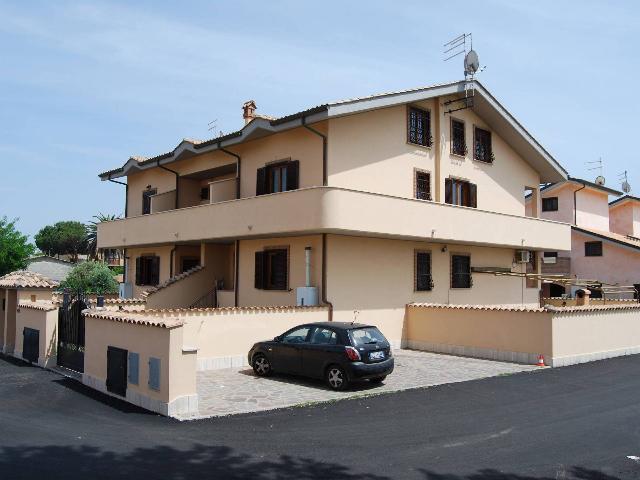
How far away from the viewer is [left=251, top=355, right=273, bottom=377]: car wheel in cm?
1421

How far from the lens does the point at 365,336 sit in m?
13.0

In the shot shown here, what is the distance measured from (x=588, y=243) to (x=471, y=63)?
19374mm

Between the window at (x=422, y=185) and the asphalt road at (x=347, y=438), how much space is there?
10.1 meters

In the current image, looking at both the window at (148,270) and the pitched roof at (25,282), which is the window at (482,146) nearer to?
the window at (148,270)

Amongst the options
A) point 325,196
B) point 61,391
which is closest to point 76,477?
point 61,391

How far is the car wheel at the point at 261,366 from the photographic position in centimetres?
1421

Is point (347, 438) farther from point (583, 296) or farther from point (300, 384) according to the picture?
point (583, 296)

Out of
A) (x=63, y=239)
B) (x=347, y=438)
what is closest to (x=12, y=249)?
(x=347, y=438)

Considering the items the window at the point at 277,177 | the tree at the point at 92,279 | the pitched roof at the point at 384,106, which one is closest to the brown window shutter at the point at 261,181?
the window at the point at 277,177

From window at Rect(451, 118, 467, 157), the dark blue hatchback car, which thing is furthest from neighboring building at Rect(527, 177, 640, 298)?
the dark blue hatchback car

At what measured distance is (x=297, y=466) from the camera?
24.3ft

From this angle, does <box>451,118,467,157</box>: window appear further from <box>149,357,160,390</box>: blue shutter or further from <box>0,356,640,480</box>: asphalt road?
<box>149,357,160,390</box>: blue shutter

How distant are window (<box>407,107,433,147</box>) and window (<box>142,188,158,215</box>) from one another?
13.6 m

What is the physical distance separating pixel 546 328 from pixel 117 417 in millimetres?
11900
